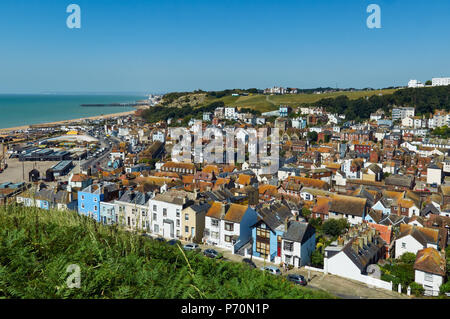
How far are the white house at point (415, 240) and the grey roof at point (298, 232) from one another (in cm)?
575

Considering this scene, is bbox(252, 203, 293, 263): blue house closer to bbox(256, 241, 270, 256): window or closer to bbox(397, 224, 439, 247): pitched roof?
bbox(256, 241, 270, 256): window

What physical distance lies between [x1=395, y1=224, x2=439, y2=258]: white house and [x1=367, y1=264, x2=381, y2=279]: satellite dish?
3.66 meters

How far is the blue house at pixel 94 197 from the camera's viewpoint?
2700cm

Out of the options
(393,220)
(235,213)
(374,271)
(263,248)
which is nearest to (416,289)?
(374,271)

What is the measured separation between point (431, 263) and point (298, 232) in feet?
21.4

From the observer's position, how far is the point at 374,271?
1831cm

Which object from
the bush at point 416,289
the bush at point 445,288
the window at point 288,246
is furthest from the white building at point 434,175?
the window at point 288,246

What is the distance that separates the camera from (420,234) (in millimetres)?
21281

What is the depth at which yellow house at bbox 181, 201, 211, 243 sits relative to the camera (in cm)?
2314

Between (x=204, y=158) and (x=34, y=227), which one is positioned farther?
(x=204, y=158)

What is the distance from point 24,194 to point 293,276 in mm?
23253

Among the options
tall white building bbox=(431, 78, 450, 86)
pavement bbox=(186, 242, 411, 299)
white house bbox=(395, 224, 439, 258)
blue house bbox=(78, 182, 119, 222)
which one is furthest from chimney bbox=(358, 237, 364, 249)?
tall white building bbox=(431, 78, 450, 86)

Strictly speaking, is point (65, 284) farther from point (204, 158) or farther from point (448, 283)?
point (204, 158)
